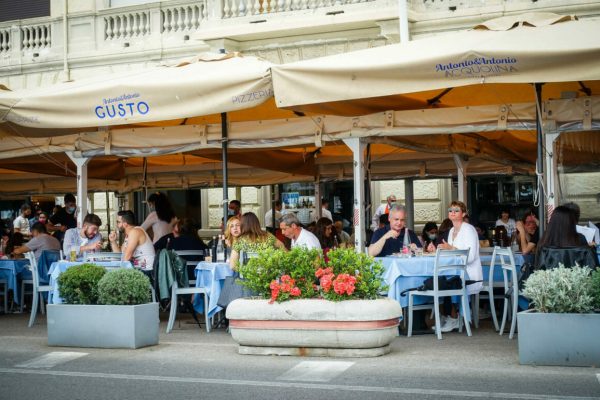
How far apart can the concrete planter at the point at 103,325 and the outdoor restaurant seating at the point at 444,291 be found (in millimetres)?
2638

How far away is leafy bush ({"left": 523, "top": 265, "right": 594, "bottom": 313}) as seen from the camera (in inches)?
320

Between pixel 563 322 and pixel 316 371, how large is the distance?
6.57 ft

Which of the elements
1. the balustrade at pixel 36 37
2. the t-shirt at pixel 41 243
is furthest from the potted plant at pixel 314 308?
the balustrade at pixel 36 37

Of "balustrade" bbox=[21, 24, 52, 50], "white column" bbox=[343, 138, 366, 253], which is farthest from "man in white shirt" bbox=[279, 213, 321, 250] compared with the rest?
"balustrade" bbox=[21, 24, 52, 50]

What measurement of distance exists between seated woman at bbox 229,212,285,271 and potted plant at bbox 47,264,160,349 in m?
1.14

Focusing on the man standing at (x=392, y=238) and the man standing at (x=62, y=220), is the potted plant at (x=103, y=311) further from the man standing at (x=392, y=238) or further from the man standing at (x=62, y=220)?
the man standing at (x=62, y=220)

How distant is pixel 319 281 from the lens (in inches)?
372

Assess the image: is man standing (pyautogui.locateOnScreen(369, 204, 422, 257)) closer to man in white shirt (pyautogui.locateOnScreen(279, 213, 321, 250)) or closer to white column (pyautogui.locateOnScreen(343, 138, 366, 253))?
white column (pyautogui.locateOnScreen(343, 138, 366, 253))

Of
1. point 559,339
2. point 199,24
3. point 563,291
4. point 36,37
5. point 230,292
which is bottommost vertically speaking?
point 559,339

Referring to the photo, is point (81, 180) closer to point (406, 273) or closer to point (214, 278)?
point (214, 278)

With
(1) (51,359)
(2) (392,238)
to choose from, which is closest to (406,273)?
(2) (392,238)

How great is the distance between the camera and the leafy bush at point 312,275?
8914 millimetres

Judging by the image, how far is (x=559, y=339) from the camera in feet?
26.8

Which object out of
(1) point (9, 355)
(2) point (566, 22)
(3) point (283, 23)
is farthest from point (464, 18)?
(1) point (9, 355)
